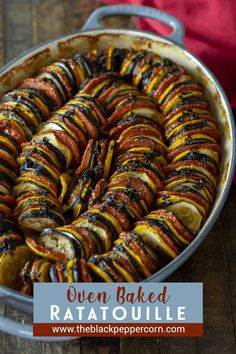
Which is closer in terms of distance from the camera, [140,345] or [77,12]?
[140,345]

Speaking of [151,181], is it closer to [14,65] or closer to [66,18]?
[14,65]

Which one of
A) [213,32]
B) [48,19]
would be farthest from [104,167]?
[48,19]

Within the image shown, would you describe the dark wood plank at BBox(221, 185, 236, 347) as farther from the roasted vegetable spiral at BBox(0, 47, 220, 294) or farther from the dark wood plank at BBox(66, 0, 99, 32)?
the dark wood plank at BBox(66, 0, 99, 32)

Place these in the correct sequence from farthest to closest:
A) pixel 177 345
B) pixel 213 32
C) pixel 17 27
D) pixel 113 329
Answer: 1. pixel 17 27
2. pixel 213 32
3. pixel 177 345
4. pixel 113 329

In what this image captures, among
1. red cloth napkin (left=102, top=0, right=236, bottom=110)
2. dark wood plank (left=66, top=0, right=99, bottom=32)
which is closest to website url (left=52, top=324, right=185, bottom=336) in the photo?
red cloth napkin (left=102, top=0, right=236, bottom=110)

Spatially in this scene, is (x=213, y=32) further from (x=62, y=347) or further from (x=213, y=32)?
(x=62, y=347)

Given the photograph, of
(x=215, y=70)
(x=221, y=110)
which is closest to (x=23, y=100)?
(x=221, y=110)

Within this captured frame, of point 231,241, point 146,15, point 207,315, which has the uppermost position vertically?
point 146,15
